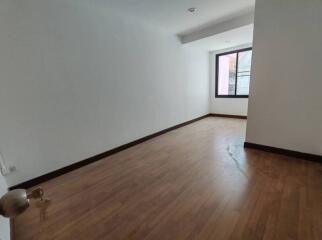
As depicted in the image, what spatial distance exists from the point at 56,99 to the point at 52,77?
0.29m

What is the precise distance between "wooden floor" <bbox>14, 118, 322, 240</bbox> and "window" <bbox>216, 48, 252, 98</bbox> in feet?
10.9

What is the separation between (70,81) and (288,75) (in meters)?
3.26

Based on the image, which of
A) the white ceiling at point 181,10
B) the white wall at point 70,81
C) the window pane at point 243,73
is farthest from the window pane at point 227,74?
the white wall at point 70,81

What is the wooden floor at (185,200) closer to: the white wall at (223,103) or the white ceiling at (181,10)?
the white ceiling at (181,10)

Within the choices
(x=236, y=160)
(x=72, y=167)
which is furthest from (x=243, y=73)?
(x=72, y=167)

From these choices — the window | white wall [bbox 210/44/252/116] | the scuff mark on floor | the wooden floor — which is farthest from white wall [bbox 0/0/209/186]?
the window

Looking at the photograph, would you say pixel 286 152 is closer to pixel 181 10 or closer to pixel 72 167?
pixel 181 10

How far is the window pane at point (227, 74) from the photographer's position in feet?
18.8

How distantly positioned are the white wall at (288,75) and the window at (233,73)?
9.11 ft

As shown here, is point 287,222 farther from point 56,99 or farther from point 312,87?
point 56,99

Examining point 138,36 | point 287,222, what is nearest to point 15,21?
point 138,36

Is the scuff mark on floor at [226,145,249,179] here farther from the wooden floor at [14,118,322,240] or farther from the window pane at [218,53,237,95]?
the window pane at [218,53,237,95]

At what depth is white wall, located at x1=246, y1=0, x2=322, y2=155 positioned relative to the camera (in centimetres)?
242

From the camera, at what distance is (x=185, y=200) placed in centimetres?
182
